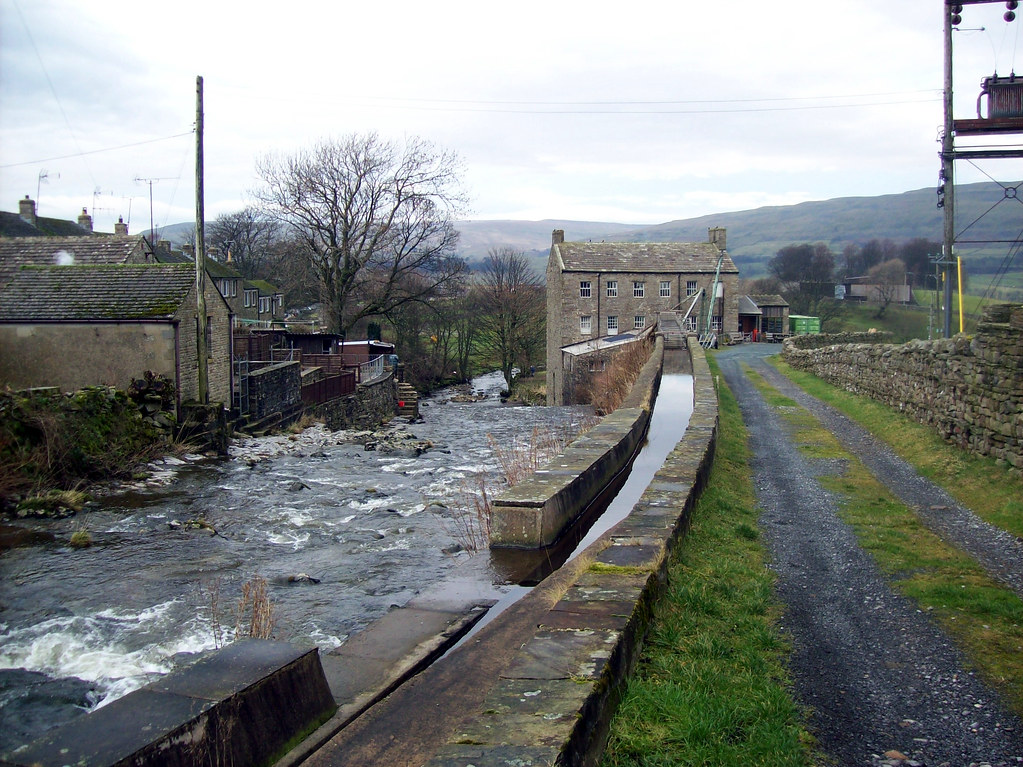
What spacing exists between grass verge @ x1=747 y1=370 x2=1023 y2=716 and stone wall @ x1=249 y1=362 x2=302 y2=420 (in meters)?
17.5

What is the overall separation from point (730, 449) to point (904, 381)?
5.98m

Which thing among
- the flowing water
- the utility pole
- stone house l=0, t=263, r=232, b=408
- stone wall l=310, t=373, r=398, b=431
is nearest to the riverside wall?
the flowing water

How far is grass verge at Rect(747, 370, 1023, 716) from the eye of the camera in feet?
15.8

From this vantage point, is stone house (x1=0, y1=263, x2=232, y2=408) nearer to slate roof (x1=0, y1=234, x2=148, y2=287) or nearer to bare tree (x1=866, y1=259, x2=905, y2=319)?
slate roof (x1=0, y1=234, x2=148, y2=287)

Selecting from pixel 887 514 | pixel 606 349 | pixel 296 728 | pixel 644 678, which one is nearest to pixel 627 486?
pixel 887 514

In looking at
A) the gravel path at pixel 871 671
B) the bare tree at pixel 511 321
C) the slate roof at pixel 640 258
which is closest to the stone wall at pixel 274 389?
the gravel path at pixel 871 671

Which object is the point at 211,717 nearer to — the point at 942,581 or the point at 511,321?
the point at 942,581

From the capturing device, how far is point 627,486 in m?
9.54

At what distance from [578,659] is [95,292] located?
782 inches

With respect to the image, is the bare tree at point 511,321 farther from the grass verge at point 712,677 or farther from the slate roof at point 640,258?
the grass verge at point 712,677

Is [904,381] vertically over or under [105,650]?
over

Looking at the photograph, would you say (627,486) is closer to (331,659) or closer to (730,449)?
(730,449)

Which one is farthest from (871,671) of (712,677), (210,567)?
(210,567)

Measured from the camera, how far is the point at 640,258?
5531 centimetres
